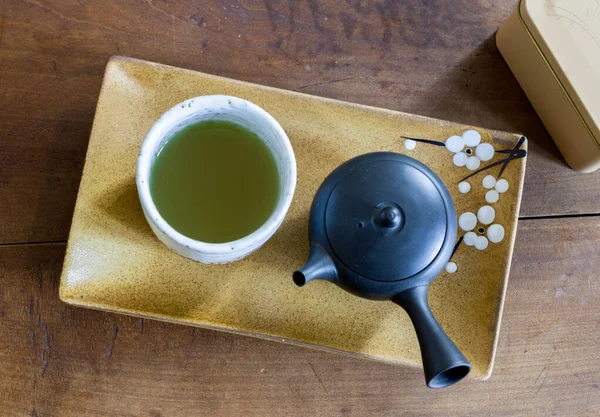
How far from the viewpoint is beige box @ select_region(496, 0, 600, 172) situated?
0.82m

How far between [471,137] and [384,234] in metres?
0.28

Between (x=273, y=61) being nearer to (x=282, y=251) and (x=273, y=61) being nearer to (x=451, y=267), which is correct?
(x=282, y=251)

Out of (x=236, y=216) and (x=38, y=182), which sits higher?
(x=236, y=216)

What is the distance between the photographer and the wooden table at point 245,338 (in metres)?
0.85

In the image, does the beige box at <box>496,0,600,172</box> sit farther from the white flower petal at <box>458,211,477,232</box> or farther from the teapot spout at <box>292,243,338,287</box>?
the teapot spout at <box>292,243,338,287</box>

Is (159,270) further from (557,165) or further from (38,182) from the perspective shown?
(557,165)

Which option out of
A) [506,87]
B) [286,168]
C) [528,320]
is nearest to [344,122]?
[286,168]

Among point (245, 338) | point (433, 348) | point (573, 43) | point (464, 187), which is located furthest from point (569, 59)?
point (245, 338)

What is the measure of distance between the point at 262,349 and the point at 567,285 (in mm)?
497

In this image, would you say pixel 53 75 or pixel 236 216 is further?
pixel 53 75

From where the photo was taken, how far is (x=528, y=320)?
2.94 ft

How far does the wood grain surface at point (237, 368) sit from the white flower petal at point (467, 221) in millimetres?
126

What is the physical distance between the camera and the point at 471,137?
839 millimetres

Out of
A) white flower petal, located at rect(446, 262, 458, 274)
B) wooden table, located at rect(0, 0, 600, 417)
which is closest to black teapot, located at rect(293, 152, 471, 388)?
white flower petal, located at rect(446, 262, 458, 274)
